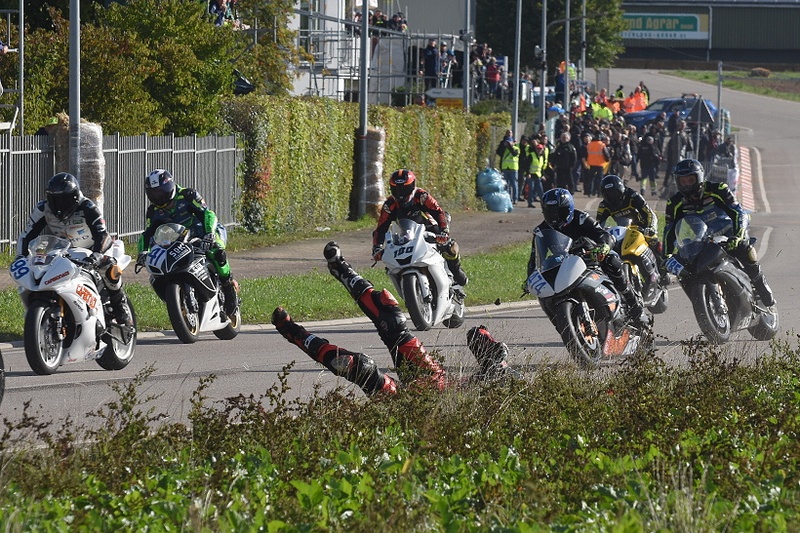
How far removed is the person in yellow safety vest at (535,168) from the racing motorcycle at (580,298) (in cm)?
2372

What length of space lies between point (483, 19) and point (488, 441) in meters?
62.9

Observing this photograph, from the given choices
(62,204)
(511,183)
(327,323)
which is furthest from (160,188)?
(511,183)

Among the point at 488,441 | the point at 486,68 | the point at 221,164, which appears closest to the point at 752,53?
the point at 486,68

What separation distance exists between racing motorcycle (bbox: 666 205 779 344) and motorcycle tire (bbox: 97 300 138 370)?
5.06 m

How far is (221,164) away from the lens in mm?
25391

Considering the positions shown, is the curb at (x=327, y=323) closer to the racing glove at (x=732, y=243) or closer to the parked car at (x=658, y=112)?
the racing glove at (x=732, y=243)

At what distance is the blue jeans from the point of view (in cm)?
3684

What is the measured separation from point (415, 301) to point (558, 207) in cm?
241

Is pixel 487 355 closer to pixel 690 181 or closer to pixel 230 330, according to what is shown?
pixel 230 330

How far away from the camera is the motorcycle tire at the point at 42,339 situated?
36.1ft

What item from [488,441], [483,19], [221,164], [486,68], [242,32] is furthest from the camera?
[483,19]

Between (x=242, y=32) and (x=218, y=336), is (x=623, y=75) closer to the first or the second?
(x=242, y=32)

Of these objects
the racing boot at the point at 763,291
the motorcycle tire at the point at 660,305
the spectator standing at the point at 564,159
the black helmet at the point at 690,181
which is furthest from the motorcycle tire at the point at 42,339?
the spectator standing at the point at 564,159

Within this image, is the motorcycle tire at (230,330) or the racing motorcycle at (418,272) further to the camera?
the racing motorcycle at (418,272)
